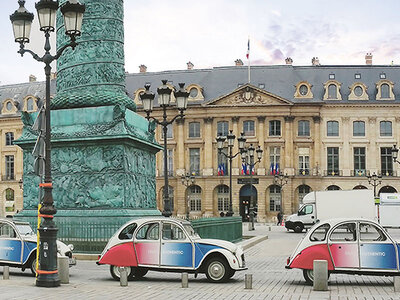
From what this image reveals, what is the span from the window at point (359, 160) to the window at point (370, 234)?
58.1 m

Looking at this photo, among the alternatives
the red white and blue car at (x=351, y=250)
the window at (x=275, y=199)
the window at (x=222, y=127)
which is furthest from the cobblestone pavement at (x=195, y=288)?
the window at (x=222, y=127)

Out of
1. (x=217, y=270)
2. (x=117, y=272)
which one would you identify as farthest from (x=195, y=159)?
(x=217, y=270)

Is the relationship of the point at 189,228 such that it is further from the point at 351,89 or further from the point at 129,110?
the point at 351,89

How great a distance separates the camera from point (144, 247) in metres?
14.0

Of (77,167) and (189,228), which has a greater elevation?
(77,167)

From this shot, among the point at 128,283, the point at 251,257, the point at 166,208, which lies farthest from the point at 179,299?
the point at 251,257

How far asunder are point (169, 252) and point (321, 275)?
10.5 ft

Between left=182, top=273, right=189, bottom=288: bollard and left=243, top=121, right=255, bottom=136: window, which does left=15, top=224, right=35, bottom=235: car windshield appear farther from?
left=243, top=121, right=255, bottom=136: window

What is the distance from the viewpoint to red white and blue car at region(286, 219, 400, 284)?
13.2 metres

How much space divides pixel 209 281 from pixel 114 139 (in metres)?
6.63

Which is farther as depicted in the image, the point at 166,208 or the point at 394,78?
the point at 394,78

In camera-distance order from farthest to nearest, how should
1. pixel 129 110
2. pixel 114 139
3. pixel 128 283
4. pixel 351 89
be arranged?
pixel 351 89, pixel 129 110, pixel 114 139, pixel 128 283

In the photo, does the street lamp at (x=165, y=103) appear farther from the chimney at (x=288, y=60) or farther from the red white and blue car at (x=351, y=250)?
the chimney at (x=288, y=60)

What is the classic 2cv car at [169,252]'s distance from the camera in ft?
45.0
